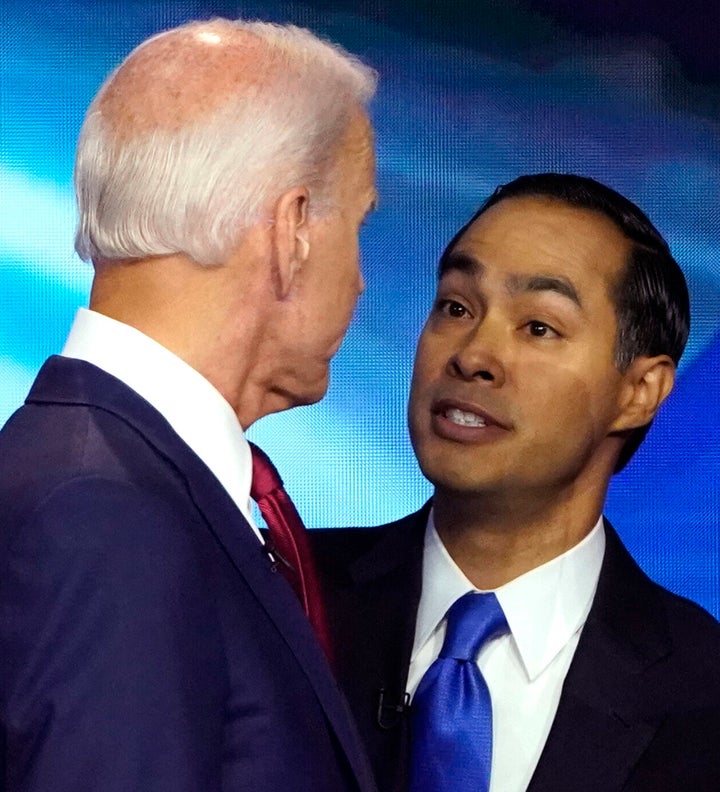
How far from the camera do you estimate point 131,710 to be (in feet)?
4.07

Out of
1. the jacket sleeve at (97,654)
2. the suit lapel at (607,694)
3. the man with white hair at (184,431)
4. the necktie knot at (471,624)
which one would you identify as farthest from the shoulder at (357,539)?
the jacket sleeve at (97,654)

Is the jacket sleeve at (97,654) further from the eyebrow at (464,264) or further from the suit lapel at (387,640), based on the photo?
the eyebrow at (464,264)

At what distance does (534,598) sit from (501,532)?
0.10 m

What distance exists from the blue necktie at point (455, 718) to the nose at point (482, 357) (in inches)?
12.0

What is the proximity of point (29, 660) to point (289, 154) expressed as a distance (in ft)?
1.73

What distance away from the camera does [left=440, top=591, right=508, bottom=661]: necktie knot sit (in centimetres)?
199

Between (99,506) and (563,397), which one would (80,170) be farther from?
(563,397)

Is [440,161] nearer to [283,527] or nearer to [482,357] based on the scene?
[482,357]

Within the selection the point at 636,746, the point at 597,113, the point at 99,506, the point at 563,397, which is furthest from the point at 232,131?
the point at 597,113

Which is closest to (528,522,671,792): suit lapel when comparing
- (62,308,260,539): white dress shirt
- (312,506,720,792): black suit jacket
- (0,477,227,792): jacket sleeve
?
(312,506,720,792): black suit jacket

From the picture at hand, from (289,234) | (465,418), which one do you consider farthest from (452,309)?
(289,234)

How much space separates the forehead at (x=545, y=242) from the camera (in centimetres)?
209

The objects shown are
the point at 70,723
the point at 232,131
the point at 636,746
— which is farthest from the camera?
the point at 636,746

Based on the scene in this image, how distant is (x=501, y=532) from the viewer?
207 centimetres
